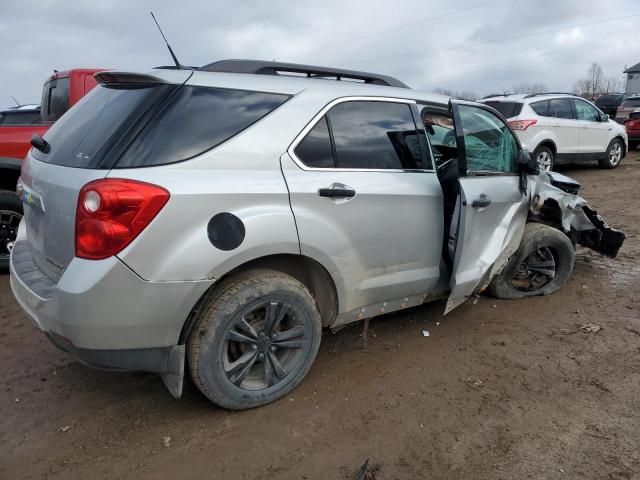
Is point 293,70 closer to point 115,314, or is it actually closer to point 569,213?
point 115,314

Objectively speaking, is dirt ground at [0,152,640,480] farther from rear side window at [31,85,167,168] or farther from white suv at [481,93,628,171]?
white suv at [481,93,628,171]

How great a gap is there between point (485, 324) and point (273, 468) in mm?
2177

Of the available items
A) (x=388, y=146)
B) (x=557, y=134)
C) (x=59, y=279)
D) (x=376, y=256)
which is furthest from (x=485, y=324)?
(x=557, y=134)

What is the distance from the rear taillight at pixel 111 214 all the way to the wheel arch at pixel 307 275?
492mm

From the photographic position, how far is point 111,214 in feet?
7.08

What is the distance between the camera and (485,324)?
3.84 m

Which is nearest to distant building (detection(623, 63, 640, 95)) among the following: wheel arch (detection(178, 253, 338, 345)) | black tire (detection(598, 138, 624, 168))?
black tire (detection(598, 138, 624, 168))

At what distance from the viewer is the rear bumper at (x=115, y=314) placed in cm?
217

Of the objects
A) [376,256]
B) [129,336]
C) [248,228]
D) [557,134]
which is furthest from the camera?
[557,134]

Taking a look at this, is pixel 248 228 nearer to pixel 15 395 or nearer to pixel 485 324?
pixel 15 395

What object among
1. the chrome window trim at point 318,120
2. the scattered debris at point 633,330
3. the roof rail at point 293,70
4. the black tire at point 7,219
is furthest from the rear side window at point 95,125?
the scattered debris at point 633,330

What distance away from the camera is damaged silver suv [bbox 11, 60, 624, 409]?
222 centimetres

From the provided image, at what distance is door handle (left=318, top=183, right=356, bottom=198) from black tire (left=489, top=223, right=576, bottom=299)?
191cm

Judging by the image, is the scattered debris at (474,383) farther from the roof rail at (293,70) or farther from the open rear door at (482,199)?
the roof rail at (293,70)
